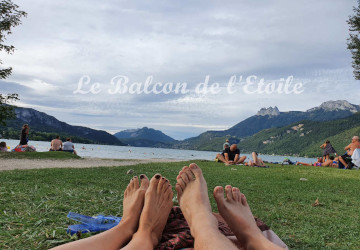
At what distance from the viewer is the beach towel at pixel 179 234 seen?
2.12 metres

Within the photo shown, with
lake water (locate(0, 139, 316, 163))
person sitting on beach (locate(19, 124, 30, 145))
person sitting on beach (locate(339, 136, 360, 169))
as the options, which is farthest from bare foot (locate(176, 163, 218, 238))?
lake water (locate(0, 139, 316, 163))

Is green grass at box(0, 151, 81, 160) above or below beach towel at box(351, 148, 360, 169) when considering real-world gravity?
below

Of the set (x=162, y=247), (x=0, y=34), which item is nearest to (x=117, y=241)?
(x=162, y=247)

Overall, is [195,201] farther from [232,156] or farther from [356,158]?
[356,158]

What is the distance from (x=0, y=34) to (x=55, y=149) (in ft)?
25.8

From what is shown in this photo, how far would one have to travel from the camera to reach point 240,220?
240cm

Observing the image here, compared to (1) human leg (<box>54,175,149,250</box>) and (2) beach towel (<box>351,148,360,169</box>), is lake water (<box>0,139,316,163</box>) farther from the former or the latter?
(1) human leg (<box>54,175,149,250</box>)

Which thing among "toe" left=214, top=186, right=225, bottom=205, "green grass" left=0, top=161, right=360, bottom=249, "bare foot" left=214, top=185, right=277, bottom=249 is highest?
"toe" left=214, top=186, right=225, bottom=205

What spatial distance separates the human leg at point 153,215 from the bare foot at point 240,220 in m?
0.51

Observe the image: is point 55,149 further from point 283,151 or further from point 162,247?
point 283,151

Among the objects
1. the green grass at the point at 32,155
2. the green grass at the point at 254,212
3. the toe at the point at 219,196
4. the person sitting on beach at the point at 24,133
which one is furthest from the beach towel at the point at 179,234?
the person sitting on beach at the point at 24,133

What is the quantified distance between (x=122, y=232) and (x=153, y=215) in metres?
0.30

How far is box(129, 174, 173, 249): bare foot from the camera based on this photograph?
217cm

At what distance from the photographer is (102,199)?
466 cm
